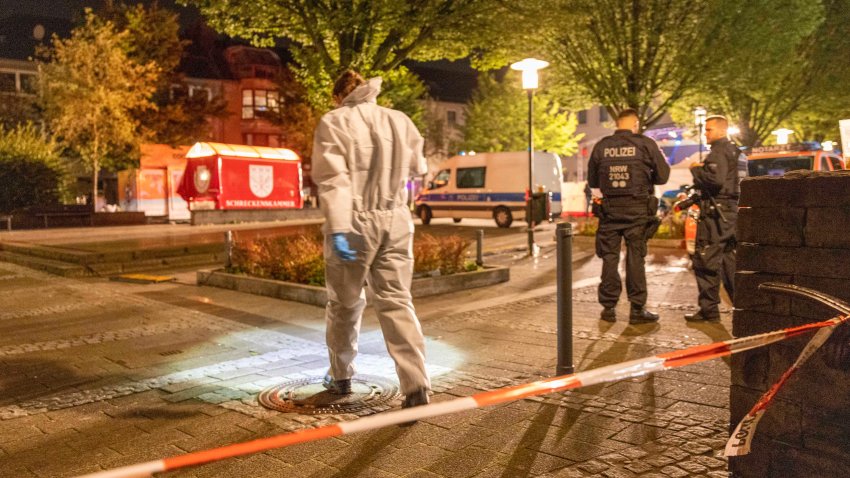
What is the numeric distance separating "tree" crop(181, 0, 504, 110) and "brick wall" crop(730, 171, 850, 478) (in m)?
9.54

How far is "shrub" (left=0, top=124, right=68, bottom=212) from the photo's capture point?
97.9 ft

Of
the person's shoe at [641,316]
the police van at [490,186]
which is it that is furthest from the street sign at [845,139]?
the police van at [490,186]

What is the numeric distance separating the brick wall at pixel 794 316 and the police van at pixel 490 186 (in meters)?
21.7

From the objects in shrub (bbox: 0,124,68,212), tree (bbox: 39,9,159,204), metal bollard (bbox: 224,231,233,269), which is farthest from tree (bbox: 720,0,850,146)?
shrub (bbox: 0,124,68,212)

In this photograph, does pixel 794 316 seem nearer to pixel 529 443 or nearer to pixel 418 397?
pixel 529 443

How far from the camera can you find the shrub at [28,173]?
2983 cm

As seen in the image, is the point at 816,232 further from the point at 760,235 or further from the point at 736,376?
the point at 736,376

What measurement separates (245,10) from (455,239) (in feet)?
18.5

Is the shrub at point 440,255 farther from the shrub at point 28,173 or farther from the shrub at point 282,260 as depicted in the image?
the shrub at point 28,173

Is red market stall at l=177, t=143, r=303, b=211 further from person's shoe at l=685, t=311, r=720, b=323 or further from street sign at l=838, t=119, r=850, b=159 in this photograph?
street sign at l=838, t=119, r=850, b=159

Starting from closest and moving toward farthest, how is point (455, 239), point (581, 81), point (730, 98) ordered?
point (455, 239)
point (581, 81)
point (730, 98)

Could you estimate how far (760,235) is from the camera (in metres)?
2.84

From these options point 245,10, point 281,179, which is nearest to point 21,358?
point 245,10

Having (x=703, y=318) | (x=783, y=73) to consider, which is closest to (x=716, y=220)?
(x=703, y=318)
